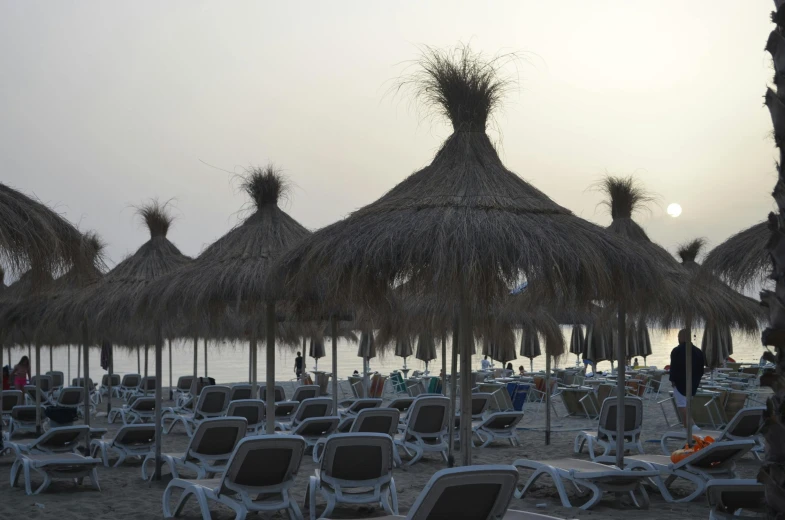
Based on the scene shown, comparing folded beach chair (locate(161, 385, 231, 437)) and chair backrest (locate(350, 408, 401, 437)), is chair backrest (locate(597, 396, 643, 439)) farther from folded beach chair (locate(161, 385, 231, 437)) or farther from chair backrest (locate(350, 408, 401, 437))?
folded beach chair (locate(161, 385, 231, 437))

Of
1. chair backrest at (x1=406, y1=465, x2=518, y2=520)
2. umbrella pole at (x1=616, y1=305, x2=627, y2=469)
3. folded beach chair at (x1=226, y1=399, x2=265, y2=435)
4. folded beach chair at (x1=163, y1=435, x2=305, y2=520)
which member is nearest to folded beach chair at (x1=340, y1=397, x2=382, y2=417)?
folded beach chair at (x1=226, y1=399, x2=265, y2=435)

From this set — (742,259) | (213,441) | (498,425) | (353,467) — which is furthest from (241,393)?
(742,259)

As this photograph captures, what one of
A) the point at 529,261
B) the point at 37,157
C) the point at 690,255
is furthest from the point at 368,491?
the point at 690,255

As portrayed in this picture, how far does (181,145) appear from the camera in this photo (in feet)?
45.4

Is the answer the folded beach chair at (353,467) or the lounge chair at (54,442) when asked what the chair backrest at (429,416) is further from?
the lounge chair at (54,442)

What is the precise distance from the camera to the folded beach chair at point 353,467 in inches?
247

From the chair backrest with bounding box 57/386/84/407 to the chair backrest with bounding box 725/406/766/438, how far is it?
9.93 metres

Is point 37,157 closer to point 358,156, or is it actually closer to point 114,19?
point 114,19

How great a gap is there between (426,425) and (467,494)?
546 centimetres

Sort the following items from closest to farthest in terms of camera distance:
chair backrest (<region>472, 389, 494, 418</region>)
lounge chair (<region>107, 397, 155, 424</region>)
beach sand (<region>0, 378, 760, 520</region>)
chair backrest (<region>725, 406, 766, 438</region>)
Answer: beach sand (<region>0, 378, 760, 520</region>), chair backrest (<region>725, 406, 766, 438</region>), chair backrest (<region>472, 389, 494, 418</region>), lounge chair (<region>107, 397, 155, 424</region>)

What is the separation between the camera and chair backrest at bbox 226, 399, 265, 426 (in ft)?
32.0

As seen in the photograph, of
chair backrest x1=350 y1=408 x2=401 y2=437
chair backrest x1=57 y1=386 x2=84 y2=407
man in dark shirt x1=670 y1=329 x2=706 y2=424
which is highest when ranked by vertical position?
man in dark shirt x1=670 y1=329 x2=706 y2=424

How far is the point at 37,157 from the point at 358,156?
16.5 ft

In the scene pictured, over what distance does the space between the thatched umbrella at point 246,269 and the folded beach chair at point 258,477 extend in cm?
161
